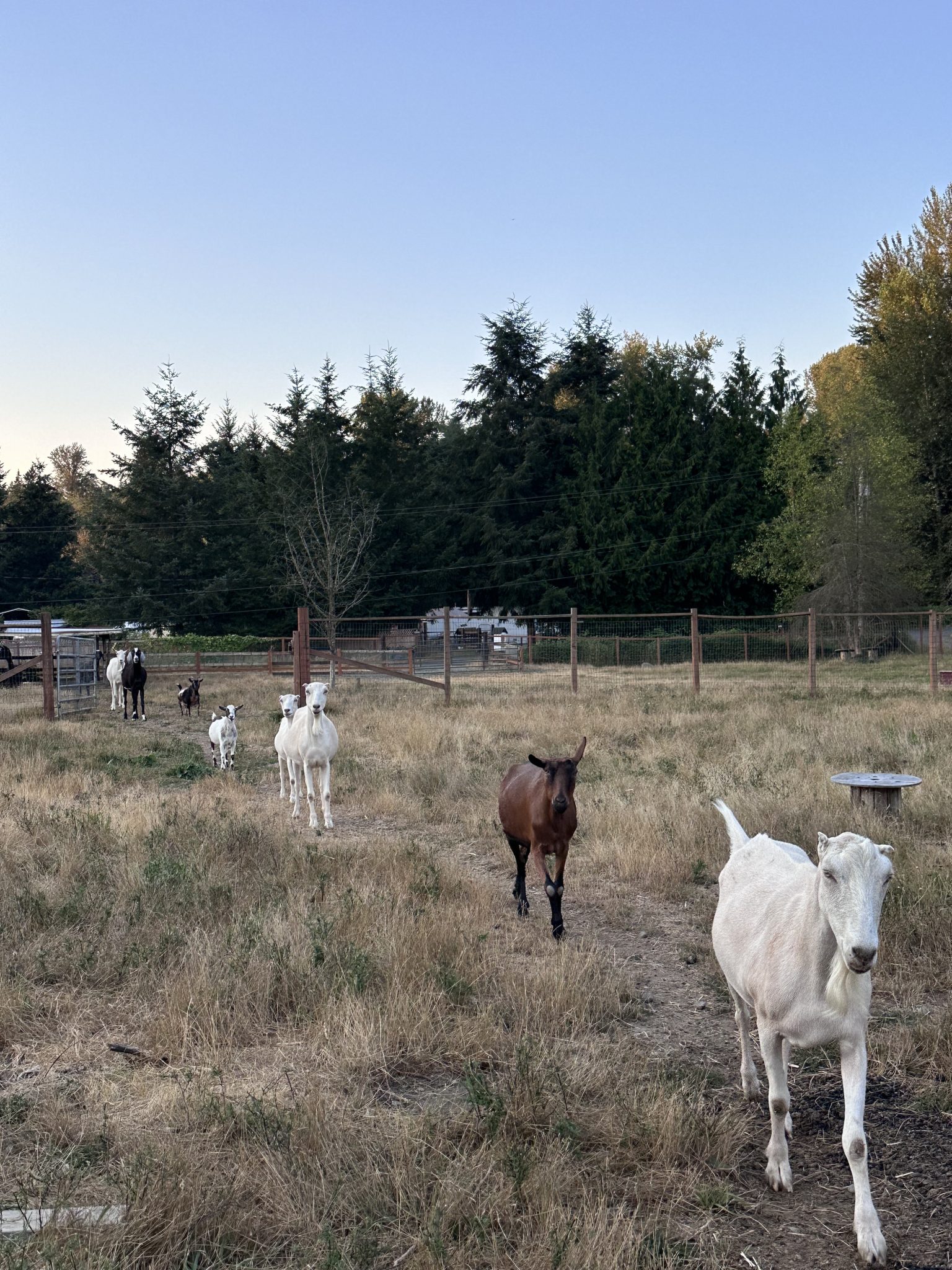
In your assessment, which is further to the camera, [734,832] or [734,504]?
[734,504]

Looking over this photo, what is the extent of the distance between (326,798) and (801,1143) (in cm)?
726

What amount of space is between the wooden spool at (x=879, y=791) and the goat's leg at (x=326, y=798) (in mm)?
5111

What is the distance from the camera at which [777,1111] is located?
3.77 m

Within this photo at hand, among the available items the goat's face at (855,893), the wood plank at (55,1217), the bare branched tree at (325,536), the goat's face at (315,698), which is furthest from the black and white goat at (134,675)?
the goat's face at (855,893)

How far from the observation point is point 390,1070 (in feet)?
15.2

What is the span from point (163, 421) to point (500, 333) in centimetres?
1825

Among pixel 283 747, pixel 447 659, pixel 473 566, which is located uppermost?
pixel 473 566

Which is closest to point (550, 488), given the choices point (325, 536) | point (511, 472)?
point (511, 472)

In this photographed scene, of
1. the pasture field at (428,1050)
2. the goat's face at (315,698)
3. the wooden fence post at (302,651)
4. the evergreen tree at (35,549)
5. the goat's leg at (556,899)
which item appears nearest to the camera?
the pasture field at (428,1050)

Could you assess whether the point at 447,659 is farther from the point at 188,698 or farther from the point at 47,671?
the point at 47,671

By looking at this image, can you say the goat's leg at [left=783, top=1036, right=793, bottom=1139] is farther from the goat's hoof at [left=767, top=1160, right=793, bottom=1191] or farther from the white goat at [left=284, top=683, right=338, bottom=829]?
the white goat at [left=284, top=683, right=338, bottom=829]

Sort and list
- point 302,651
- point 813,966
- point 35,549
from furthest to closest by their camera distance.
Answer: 1. point 35,549
2. point 302,651
3. point 813,966

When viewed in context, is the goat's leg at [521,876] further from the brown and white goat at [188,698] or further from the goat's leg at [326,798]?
the brown and white goat at [188,698]

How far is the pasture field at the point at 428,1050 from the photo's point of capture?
3.37 m
